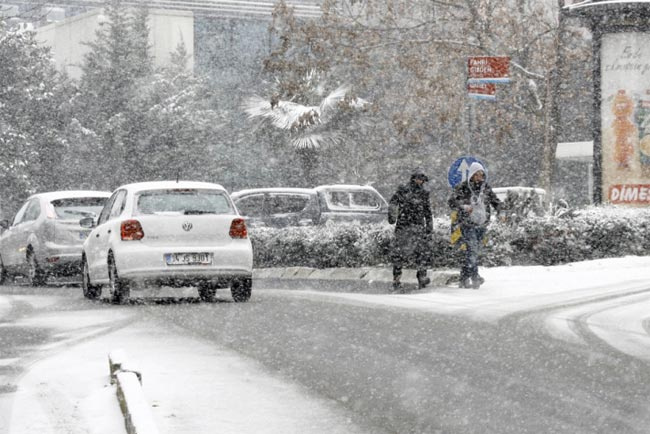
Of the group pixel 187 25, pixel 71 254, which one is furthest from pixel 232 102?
pixel 71 254

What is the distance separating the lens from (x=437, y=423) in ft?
23.7

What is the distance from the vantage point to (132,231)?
1617 cm

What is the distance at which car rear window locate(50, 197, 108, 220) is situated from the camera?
69.3ft

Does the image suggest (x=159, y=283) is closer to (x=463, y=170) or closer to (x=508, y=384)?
(x=463, y=170)

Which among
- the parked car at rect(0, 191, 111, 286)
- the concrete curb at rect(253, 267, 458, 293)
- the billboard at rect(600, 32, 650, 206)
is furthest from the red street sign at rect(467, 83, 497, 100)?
the parked car at rect(0, 191, 111, 286)

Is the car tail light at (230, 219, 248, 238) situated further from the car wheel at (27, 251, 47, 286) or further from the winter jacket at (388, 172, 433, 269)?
the car wheel at (27, 251, 47, 286)

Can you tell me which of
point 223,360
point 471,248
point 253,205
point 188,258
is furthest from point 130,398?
point 253,205

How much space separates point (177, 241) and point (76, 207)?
5576mm

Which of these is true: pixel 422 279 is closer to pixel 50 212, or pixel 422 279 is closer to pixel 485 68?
pixel 485 68

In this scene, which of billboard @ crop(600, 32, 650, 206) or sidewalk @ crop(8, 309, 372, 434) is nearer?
sidewalk @ crop(8, 309, 372, 434)

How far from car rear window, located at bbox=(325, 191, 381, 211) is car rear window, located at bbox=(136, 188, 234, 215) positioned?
10456 millimetres

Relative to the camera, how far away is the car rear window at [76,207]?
832 inches

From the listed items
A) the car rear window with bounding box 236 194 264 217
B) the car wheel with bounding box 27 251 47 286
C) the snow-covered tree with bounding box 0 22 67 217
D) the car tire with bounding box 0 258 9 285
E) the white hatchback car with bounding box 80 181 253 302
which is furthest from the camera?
the snow-covered tree with bounding box 0 22 67 217

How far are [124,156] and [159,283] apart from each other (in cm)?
4360
